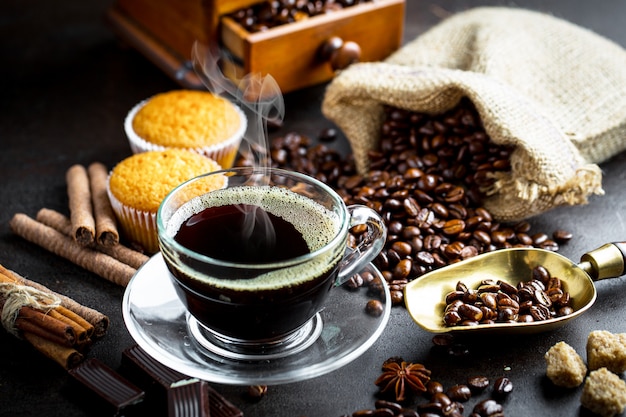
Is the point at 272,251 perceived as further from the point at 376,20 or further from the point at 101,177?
the point at 376,20

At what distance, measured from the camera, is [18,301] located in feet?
5.60

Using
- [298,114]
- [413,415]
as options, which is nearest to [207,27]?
[298,114]

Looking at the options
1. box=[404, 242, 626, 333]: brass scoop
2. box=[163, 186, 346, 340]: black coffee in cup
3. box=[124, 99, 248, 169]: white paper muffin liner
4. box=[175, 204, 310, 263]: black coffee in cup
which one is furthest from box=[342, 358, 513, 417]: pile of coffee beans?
box=[124, 99, 248, 169]: white paper muffin liner

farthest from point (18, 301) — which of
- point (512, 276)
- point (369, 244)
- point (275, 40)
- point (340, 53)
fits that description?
point (340, 53)

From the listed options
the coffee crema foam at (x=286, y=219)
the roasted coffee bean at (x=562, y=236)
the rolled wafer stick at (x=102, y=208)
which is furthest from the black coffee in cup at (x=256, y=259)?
the roasted coffee bean at (x=562, y=236)

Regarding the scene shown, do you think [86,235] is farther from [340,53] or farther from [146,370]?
[340,53]

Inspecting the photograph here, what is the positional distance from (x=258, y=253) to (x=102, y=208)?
76 cm

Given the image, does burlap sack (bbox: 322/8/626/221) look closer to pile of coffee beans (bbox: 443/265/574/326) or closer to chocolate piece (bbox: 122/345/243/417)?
pile of coffee beans (bbox: 443/265/574/326)

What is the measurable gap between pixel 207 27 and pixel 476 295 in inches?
55.4

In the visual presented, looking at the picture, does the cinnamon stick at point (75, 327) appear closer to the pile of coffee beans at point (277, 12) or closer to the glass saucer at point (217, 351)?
the glass saucer at point (217, 351)

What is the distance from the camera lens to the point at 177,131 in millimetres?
2324

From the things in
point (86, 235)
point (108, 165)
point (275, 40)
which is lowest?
point (108, 165)

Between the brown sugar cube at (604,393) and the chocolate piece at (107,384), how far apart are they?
0.89 meters

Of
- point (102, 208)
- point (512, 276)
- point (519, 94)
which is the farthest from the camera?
point (519, 94)
